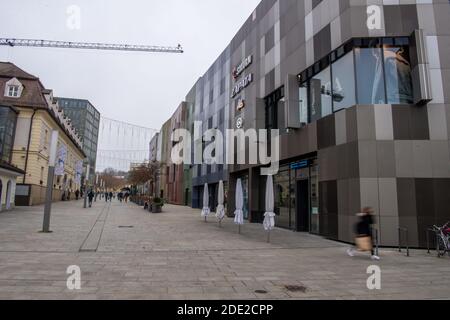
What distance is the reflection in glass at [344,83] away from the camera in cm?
1443

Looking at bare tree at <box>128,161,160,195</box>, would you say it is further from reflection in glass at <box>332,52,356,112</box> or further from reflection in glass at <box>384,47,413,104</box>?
reflection in glass at <box>384,47,413,104</box>

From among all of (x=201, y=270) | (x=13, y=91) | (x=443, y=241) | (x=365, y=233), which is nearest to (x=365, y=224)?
(x=365, y=233)

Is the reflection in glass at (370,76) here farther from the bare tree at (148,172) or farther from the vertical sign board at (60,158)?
the bare tree at (148,172)

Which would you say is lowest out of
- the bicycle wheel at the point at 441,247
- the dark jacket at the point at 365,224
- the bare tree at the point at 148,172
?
the bicycle wheel at the point at 441,247

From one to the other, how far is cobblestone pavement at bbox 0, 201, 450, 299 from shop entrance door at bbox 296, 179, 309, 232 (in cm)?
474

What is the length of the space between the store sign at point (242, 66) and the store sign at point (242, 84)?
92 centimetres

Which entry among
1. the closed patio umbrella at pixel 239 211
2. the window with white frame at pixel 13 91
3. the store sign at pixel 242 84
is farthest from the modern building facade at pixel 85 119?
the closed patio umbrella at pixel 239 211

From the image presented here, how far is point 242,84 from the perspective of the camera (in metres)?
27.3

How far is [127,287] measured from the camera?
21.1 feet

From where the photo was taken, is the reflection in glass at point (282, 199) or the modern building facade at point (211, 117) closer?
the reflection in glass at point (282, 199)

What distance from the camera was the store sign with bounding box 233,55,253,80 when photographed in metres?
26.3

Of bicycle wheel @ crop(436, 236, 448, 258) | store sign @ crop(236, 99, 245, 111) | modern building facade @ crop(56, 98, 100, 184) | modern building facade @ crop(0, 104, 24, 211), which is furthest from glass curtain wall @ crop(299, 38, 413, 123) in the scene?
modern building facade @ crop(56, 98, 100, 184)
